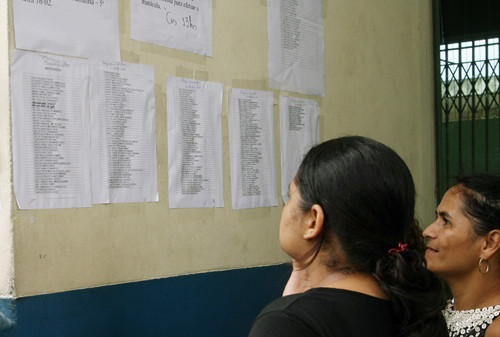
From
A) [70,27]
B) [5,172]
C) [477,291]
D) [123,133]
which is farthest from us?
[477,291]

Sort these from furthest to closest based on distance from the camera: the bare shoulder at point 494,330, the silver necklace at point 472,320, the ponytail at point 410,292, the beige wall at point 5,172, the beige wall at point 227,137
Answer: the silver necklace at point 472,320 < the bare shoulder at point 494,330 < the beige wall at point 227,137 < the beige wall at point 5,172 < the ponytail at point 410,292

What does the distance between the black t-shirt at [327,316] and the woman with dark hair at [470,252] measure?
106cm

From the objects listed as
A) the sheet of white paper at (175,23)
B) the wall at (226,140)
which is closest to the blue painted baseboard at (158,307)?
the wall at (226,140)

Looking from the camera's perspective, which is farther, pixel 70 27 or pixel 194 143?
pixel 194 143

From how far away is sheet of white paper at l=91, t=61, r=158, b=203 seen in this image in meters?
1.89

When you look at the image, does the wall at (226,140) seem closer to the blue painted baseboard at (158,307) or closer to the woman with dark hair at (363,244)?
the blue painted baseboard at (158,307)

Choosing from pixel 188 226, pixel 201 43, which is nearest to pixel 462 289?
pixel 188 226

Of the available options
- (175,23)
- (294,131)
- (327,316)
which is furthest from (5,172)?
(294,131)

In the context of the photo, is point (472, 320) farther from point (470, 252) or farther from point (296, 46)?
point (296, 46)

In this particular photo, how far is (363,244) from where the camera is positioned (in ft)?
3.78

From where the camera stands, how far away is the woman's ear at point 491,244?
210 centimetres

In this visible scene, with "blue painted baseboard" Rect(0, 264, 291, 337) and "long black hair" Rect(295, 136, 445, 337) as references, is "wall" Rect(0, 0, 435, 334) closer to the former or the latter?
"blue painted baseboard" Rect(0, 264, 291, 337)

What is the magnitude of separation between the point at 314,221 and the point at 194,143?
3.55 ft

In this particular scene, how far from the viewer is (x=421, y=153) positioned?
139 inches
